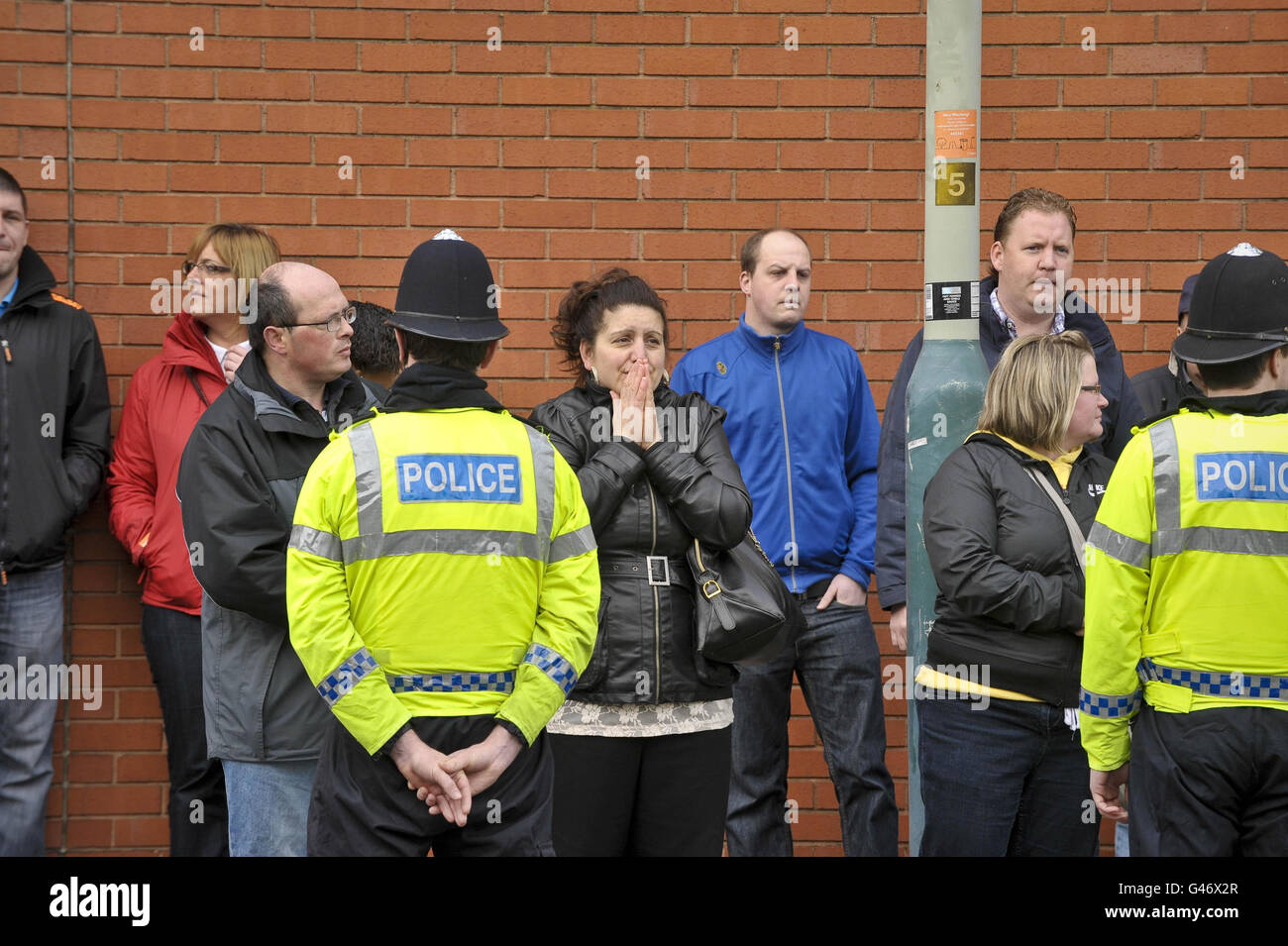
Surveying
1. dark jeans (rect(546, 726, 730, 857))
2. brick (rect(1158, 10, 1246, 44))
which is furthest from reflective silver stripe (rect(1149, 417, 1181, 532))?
brick (rect(1158, 10, 1246, 44))

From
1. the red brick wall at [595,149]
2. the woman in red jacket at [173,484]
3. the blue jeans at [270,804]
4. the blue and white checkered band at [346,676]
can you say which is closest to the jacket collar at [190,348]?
the woman in red jacket at [173,484]

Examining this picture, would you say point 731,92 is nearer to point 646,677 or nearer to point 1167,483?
point 646,677

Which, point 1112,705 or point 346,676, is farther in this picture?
point 1112,705

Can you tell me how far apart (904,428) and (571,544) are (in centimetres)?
192

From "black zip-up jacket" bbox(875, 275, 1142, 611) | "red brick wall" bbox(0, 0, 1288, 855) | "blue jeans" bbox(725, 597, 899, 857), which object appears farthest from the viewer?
→ "red brick wall" bbox(0, 0, 1288, 855)

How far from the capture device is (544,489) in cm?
342

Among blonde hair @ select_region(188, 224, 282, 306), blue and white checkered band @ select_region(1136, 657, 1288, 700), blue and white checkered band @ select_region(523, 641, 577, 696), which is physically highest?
blonde hair @ select_region(188, 224, 282, 306)

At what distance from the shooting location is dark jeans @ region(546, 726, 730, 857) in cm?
396

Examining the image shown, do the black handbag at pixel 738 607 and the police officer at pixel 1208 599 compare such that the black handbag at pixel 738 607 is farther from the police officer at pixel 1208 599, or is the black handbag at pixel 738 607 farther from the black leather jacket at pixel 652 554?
the police officer at pixel 1208 599

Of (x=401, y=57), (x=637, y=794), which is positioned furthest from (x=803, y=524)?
(x=401, y=57)

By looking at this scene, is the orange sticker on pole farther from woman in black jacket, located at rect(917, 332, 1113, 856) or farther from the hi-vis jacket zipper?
the hi-vis jacket zipper

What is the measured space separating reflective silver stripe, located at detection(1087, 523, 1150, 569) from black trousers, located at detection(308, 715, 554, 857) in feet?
5.03

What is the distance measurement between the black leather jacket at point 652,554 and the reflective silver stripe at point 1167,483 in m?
1.14

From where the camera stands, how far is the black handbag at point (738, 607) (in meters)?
3.95
